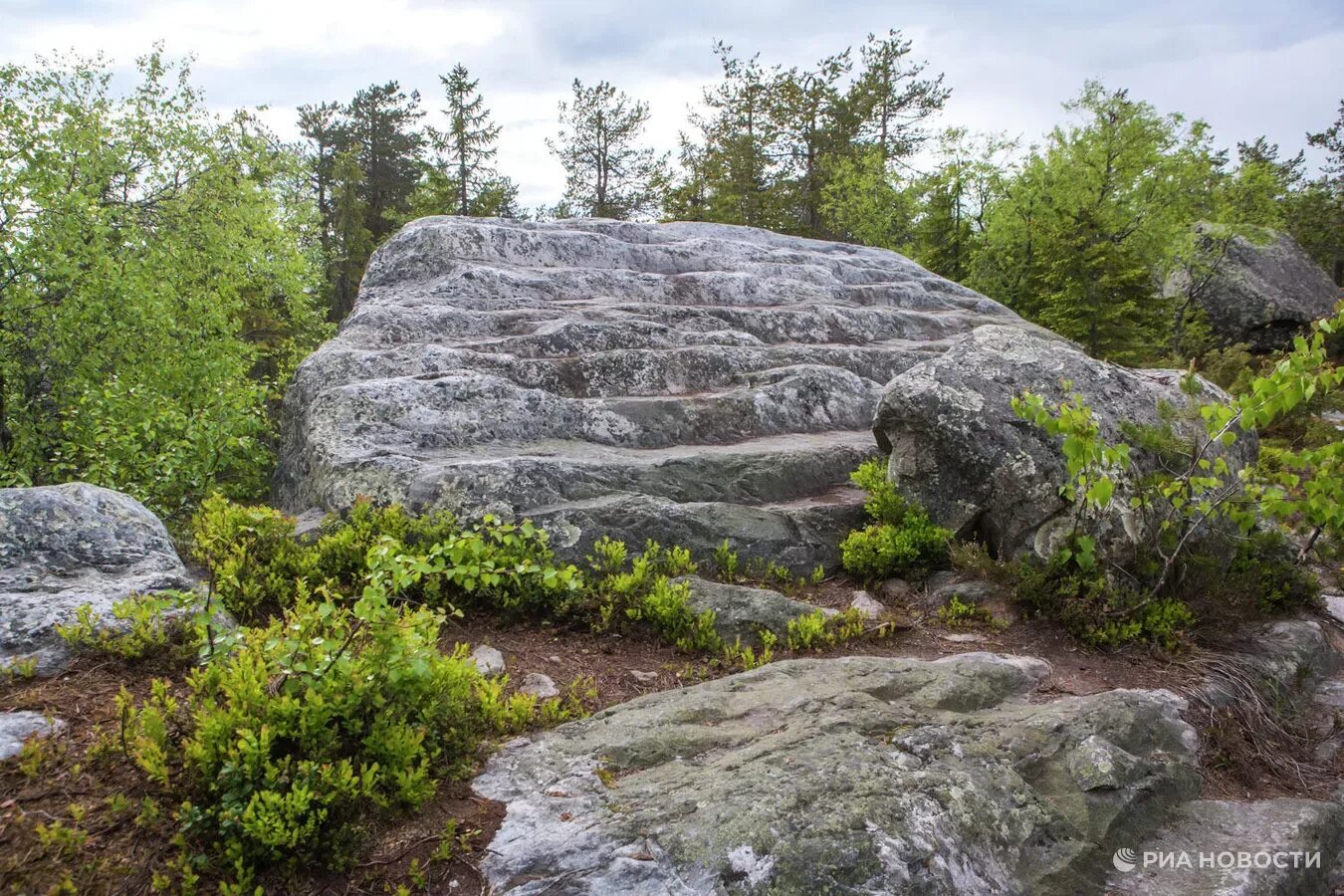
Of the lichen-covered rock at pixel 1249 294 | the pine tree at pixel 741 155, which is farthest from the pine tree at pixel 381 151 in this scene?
the lichen-covered rock at pixel 1249 294

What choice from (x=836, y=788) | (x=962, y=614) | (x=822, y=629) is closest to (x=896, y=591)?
(x=962, y=614)

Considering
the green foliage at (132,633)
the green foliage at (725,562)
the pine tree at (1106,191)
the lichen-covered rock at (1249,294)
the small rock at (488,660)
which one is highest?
the pine tree at (1106,191)

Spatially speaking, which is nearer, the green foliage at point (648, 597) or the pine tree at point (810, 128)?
the green foliage at point (648, 597)

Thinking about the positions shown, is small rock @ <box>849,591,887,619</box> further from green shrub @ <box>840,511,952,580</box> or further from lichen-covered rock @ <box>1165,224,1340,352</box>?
lichen-covered rock @ <box>1165,224,1340,352</box>

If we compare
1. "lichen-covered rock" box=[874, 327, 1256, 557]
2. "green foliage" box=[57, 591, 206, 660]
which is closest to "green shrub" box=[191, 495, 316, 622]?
"green foliage" box=[57, 591, 206, 660]

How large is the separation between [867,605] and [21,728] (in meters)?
6.19

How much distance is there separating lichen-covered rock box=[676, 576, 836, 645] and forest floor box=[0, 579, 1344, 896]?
50 centimetres

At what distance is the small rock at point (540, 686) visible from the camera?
5.27 meters

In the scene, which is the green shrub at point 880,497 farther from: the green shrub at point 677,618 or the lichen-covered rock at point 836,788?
the lichen-covered rock at point 836,788

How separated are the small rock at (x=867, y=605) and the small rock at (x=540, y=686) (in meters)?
2.86

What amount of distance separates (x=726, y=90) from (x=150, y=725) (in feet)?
141

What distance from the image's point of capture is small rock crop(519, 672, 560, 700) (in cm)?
527

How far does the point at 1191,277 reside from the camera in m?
27.5

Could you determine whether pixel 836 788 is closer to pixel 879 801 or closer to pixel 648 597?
pixel 879 801
